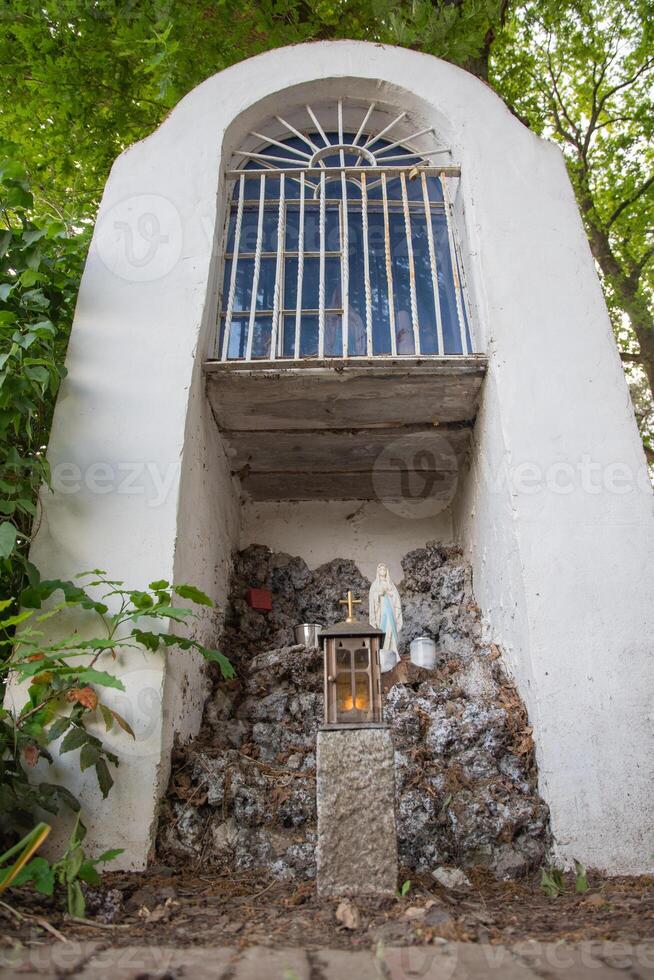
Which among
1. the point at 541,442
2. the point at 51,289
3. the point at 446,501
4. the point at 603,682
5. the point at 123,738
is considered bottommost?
the point at 123,738

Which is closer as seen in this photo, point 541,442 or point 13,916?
point 13,916

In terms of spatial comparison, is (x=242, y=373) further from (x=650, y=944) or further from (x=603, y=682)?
(x=650, y=944)

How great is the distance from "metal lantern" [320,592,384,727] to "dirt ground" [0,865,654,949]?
2.71 ft

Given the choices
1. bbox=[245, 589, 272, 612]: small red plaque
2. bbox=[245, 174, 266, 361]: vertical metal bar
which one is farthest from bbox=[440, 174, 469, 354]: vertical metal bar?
bbox=[245, 589, 272, 612]: small red plaque

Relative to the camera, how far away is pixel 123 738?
3.87 meters

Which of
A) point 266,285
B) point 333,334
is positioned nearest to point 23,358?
point 266,285

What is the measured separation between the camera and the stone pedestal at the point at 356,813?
3225mm

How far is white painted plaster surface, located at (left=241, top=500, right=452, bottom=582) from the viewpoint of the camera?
6602 mm

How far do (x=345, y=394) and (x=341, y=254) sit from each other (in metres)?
1.33

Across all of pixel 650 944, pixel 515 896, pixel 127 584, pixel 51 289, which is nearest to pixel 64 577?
pixel 127 584

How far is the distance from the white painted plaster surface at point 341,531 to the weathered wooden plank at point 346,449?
526 millimetres

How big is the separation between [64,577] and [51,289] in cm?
228

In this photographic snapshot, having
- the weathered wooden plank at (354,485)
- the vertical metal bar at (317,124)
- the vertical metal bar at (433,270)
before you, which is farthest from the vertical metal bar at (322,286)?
the weathered wooden plank at (354,485)

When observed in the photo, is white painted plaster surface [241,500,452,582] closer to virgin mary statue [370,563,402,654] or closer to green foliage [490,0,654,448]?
virgin mary statue [370,563,402,654]
